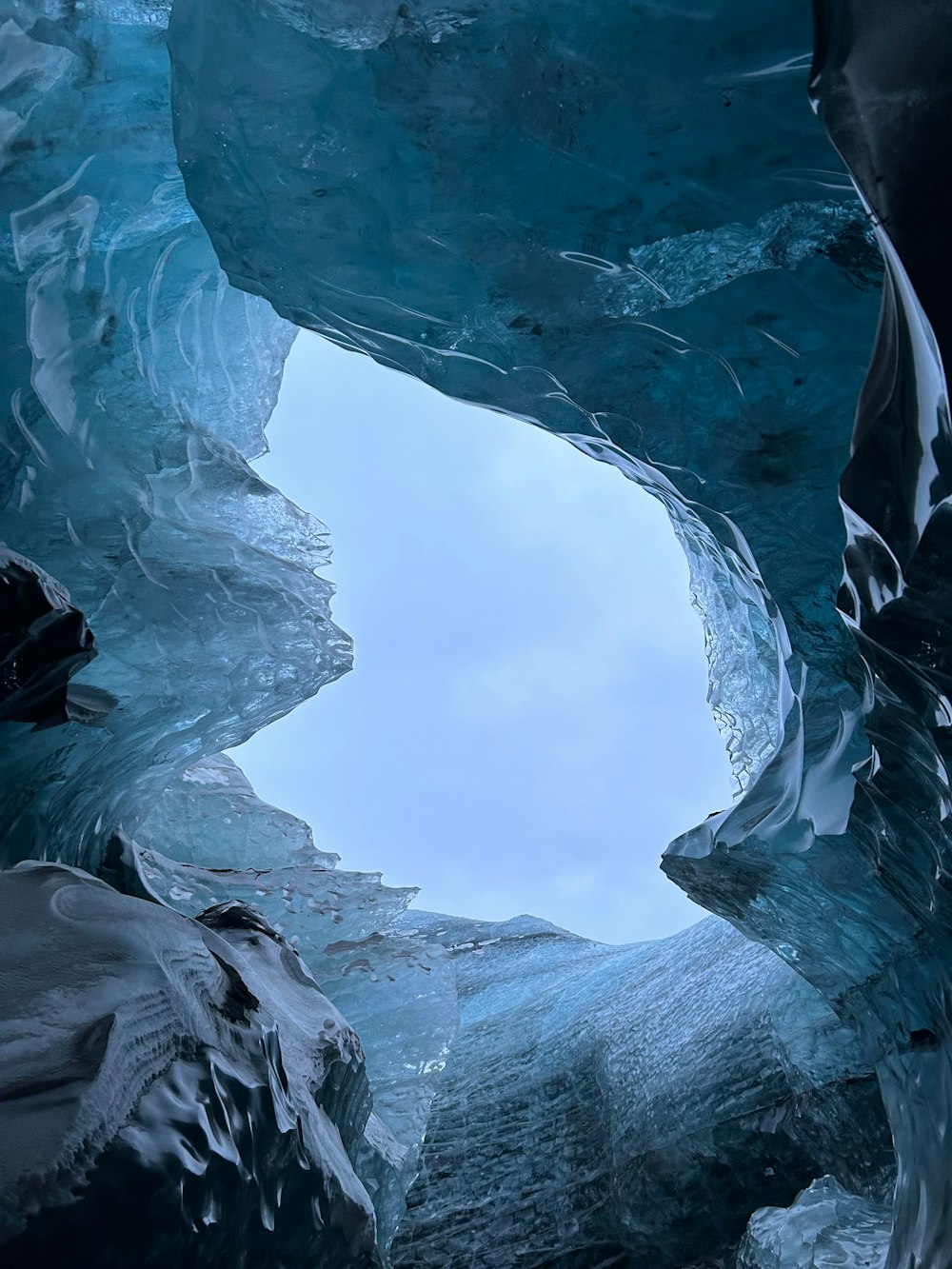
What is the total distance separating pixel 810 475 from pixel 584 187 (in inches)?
31.6

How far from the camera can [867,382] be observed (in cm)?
141

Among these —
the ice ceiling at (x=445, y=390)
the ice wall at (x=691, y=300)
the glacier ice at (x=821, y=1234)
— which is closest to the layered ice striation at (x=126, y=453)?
the ice ceiling at (x=445, y=390)

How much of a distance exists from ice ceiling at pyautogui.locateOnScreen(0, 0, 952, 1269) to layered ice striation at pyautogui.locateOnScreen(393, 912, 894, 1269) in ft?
0.16

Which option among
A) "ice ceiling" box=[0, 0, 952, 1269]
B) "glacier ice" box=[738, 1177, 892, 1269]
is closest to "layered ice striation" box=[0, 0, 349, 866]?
"ice ceiling" box=[0, 0, 952, 1269]

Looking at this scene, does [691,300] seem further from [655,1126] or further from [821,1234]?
[655,1126]

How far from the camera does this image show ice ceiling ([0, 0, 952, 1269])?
155 centimetres

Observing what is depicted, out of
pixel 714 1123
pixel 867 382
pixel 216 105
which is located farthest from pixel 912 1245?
pixel 216 105

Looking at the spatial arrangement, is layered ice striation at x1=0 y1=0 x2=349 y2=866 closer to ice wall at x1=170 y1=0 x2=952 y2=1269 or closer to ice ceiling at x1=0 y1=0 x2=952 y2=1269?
ice ceiling at x1=0 y1=0 x2=952 y2=1269

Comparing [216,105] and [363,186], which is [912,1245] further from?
[216,105]

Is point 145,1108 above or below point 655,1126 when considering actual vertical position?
above

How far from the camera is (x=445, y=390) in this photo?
2588 millimetres

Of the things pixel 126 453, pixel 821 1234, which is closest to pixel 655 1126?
pixel 821 1234

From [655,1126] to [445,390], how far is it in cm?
374

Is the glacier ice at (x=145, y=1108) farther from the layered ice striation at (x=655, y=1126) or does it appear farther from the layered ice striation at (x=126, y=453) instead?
the layered ice striation at (x=655, y=1126)
